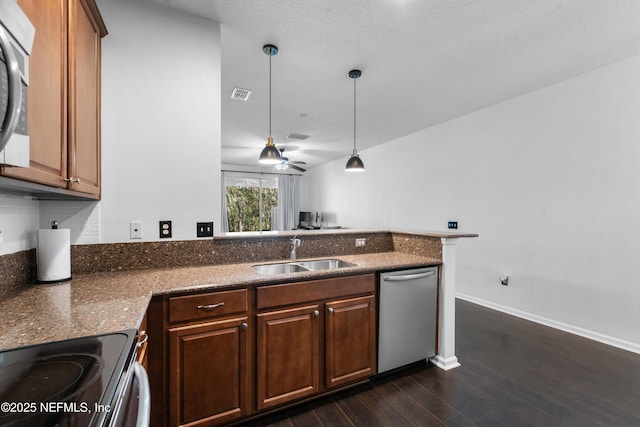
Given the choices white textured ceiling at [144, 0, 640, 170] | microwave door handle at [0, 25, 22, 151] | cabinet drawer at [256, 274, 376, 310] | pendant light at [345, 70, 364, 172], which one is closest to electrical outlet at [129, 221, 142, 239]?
cabinet drawer at [256, 274, 376, 310]

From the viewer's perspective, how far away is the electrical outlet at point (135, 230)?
1.92m

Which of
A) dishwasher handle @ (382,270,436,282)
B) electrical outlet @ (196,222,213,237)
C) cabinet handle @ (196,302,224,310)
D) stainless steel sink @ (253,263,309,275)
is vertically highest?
electrical outlet @ (196,222,213,237)

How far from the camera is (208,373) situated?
156 cm

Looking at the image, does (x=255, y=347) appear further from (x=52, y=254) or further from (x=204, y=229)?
(x=52, y=254)

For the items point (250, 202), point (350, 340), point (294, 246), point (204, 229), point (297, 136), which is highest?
point (297, 136)

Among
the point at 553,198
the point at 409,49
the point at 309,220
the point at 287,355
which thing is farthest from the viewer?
the point at 309,220

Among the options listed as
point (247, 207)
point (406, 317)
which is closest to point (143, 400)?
point (406, 317)

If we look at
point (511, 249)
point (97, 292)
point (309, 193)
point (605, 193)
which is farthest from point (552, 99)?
point (309, 193)

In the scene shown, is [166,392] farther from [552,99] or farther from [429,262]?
[552,99]

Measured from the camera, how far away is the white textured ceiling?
198 cm

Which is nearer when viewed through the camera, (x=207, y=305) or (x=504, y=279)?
(x=207, y=305)

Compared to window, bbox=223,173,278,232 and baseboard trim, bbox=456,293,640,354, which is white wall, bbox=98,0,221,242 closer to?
baseboard trim, bbox=456,293,640,354

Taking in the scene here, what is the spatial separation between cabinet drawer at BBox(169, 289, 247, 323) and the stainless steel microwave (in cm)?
92

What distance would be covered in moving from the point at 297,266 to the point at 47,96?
69.1 inches
